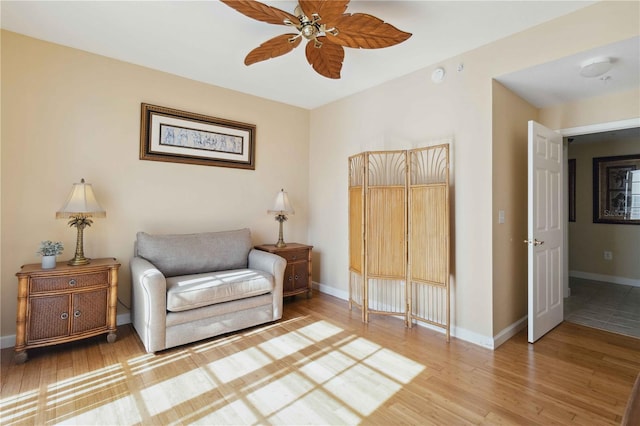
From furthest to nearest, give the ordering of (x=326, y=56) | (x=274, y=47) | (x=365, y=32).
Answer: (x=326, y=56)
(x=274, y=47)
(x=365, y=32)

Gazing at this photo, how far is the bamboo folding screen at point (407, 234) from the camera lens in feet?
9.53

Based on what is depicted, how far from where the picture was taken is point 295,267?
12.8 ft

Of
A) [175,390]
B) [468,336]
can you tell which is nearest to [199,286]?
[175,390]

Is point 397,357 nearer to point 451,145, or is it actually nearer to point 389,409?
point 389,409

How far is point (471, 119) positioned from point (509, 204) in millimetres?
901

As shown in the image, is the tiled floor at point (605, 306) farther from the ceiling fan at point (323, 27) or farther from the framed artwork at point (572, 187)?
the ceiling fan at point (323, 27)

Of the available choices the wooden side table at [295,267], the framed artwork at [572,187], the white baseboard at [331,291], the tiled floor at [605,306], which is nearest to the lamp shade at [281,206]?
the wooden side table at [295,267]

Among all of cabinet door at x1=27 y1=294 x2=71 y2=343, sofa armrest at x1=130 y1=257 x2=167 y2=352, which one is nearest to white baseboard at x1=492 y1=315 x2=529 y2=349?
sofa armrest at x1=130 y1=257 x2=167 y2=352

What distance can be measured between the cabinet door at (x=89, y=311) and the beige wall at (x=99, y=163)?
52cm

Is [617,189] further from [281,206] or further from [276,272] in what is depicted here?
[276,272]

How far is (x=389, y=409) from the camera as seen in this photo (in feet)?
6.06

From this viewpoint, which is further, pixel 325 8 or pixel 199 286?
pixel 199 286

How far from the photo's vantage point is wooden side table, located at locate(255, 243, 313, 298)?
12.5 feet

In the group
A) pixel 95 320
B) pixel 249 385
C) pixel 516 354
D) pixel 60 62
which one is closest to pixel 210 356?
pixel 249 385
